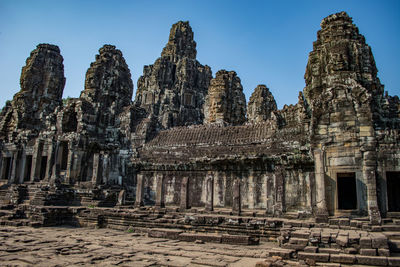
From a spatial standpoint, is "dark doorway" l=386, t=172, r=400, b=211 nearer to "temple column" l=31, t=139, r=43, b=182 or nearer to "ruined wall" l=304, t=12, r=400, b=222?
"ruined wall" l=304, t=12, r=400, b=222

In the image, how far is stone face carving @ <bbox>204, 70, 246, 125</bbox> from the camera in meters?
26.0

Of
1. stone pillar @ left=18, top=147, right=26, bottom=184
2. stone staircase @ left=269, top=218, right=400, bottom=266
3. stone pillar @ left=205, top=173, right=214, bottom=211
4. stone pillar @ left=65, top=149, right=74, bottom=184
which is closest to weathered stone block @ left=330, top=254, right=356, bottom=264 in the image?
stone staircase @ left=269, top=218, right=400, bottom=266

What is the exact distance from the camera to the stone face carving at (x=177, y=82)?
52469 mm

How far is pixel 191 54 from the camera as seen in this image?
201 ft

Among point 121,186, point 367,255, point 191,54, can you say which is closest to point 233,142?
point 121,186

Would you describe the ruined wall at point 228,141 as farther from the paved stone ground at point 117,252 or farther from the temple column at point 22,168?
the paved stone ground at point 117,252

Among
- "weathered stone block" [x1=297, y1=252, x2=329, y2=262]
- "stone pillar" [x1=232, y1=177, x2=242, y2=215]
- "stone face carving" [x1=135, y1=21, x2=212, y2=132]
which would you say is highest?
"stone face carving" [x1=135, y1=21, x2=212, y2=132]

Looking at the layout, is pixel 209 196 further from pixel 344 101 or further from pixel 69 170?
pixel 69 170

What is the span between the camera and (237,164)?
15.4m

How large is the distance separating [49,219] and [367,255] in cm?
1339

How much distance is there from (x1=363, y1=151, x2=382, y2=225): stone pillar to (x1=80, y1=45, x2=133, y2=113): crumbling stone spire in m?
18.7

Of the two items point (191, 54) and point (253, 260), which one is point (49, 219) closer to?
point (253, 260)

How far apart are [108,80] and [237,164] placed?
623 inches

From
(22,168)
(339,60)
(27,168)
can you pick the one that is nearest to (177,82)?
(27,168)
